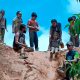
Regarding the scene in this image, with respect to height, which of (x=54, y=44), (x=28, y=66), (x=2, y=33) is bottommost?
(x=28, y=66)

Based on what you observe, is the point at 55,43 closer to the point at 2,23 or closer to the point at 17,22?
the point at 17,22

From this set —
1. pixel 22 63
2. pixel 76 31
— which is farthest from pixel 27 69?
pixel 76 31

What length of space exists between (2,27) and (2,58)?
1.90 m

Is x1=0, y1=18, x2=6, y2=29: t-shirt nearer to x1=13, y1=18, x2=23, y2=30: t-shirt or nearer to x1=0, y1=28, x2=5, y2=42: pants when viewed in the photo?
x1=0, y1=28, x2=5, y2=42: pants

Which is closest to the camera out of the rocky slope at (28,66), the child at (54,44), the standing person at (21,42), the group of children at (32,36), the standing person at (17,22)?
the rocky slope at (28,66)

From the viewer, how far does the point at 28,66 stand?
14023 mm

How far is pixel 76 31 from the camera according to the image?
18.9 feet

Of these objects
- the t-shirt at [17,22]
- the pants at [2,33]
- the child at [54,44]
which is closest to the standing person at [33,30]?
the t-shirt at [17,22]

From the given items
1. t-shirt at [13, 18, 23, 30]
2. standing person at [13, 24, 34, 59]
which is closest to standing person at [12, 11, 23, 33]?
t-shirt at [13, 18, 23, 30]

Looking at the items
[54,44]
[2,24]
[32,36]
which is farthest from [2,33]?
[54,44]

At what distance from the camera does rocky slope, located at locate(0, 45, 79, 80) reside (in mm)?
13516

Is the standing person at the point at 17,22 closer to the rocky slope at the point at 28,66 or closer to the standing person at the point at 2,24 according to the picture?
the standing person at the point at 2,24

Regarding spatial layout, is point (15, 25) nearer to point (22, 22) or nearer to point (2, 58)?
point (22, 22)

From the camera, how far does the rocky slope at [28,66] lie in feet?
44.3
